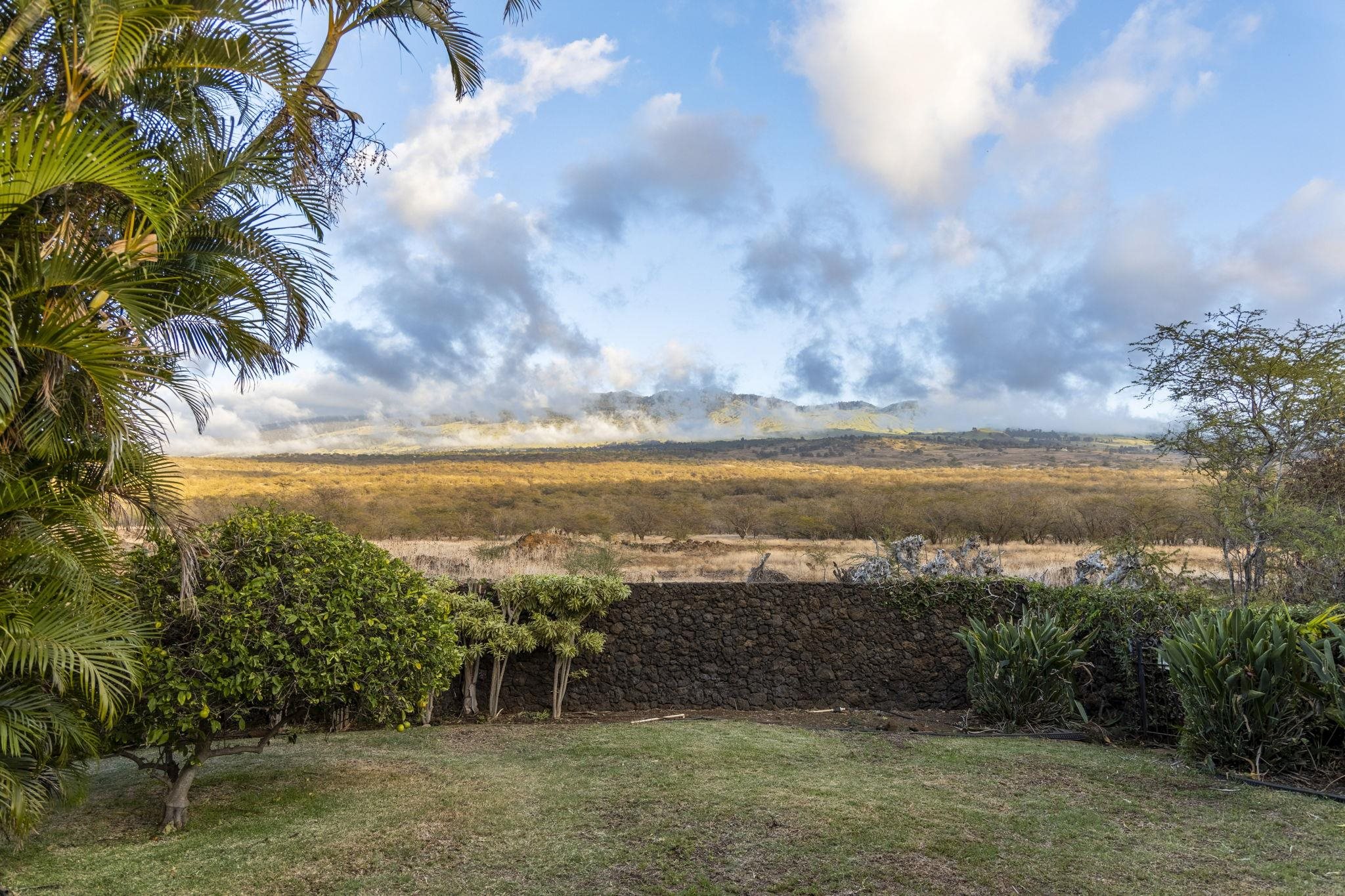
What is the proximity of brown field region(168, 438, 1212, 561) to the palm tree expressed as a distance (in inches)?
457

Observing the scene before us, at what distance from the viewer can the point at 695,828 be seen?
16.9 feet

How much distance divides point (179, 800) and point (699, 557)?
19170 mm

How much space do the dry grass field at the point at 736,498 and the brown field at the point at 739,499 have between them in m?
0.09

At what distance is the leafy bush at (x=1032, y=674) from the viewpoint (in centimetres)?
847

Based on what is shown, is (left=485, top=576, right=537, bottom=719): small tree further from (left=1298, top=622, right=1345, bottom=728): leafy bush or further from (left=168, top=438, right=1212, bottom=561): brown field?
(left=168, top=438, right=1212, bottom=561): brown field

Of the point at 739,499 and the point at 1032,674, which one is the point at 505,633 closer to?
the point at 1032,674

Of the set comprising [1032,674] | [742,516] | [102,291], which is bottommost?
[742,516]

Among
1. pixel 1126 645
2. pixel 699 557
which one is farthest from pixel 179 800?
pixel 699 557

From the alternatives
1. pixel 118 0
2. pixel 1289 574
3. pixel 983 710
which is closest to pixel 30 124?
pixel 118 0

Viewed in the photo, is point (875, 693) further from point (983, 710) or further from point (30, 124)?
point (30, 124)

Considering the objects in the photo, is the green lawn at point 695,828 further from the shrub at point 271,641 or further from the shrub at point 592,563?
the shrub at point 592,563

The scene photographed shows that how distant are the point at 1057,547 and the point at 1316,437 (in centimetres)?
1688

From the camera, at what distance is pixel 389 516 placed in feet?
109

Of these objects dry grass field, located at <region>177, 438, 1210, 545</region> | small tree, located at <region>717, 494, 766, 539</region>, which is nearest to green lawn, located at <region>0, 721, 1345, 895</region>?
dry grass field, located at <region>177, 438, 1210, 545</region>
